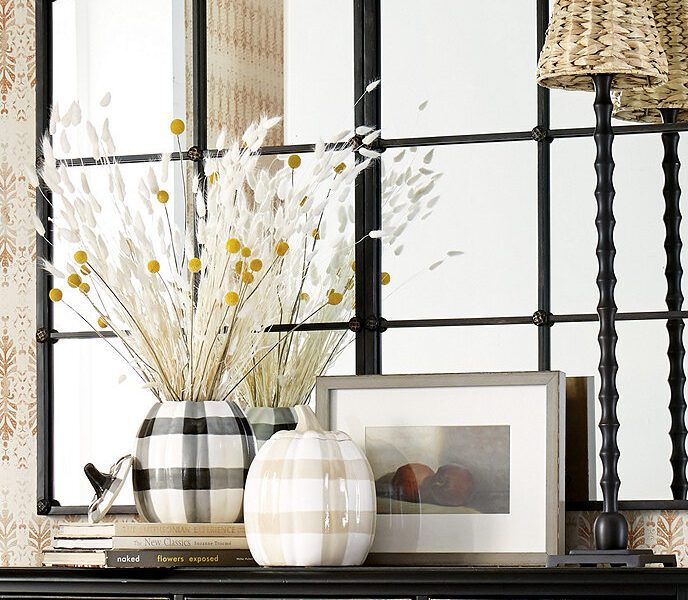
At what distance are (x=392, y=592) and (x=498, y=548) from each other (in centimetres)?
25

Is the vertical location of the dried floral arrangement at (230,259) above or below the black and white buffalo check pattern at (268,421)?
above

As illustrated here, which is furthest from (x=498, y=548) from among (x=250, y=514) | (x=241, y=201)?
(x=241, y=201)

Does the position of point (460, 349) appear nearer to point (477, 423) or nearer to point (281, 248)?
point (477, 423)

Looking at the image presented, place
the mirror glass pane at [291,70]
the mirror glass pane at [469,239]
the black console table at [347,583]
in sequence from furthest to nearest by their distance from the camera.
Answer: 1. the mirror glass pane at [291,70]
2. the mirror glass pane at [469,239]
3. the black console table at [347,583]

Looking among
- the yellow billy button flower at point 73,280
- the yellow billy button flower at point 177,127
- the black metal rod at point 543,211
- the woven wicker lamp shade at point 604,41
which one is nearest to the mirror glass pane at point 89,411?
the yellow billy button flower at point 73,280

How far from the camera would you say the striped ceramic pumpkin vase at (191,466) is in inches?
86.4

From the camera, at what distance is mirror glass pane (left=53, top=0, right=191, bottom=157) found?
102 inches

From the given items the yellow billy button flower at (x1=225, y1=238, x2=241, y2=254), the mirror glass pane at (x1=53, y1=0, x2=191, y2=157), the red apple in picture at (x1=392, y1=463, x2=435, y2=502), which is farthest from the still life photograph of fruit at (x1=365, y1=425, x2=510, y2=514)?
the mirror glass pane at (x1=53, y1=0, x2=191, y2=157)

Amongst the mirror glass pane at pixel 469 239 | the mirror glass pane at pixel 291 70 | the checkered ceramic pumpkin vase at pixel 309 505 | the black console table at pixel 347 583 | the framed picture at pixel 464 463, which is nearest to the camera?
the black console table at pixel 347 583

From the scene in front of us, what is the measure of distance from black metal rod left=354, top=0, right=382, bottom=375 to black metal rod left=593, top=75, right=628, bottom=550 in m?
0.47

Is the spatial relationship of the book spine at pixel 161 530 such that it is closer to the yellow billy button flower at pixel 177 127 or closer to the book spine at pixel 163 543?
the book spine at pixel 163 543

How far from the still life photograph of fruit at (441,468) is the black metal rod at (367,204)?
19cm

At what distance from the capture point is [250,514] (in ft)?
6.78

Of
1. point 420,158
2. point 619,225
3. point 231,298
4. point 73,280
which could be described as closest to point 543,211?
point 619,225
